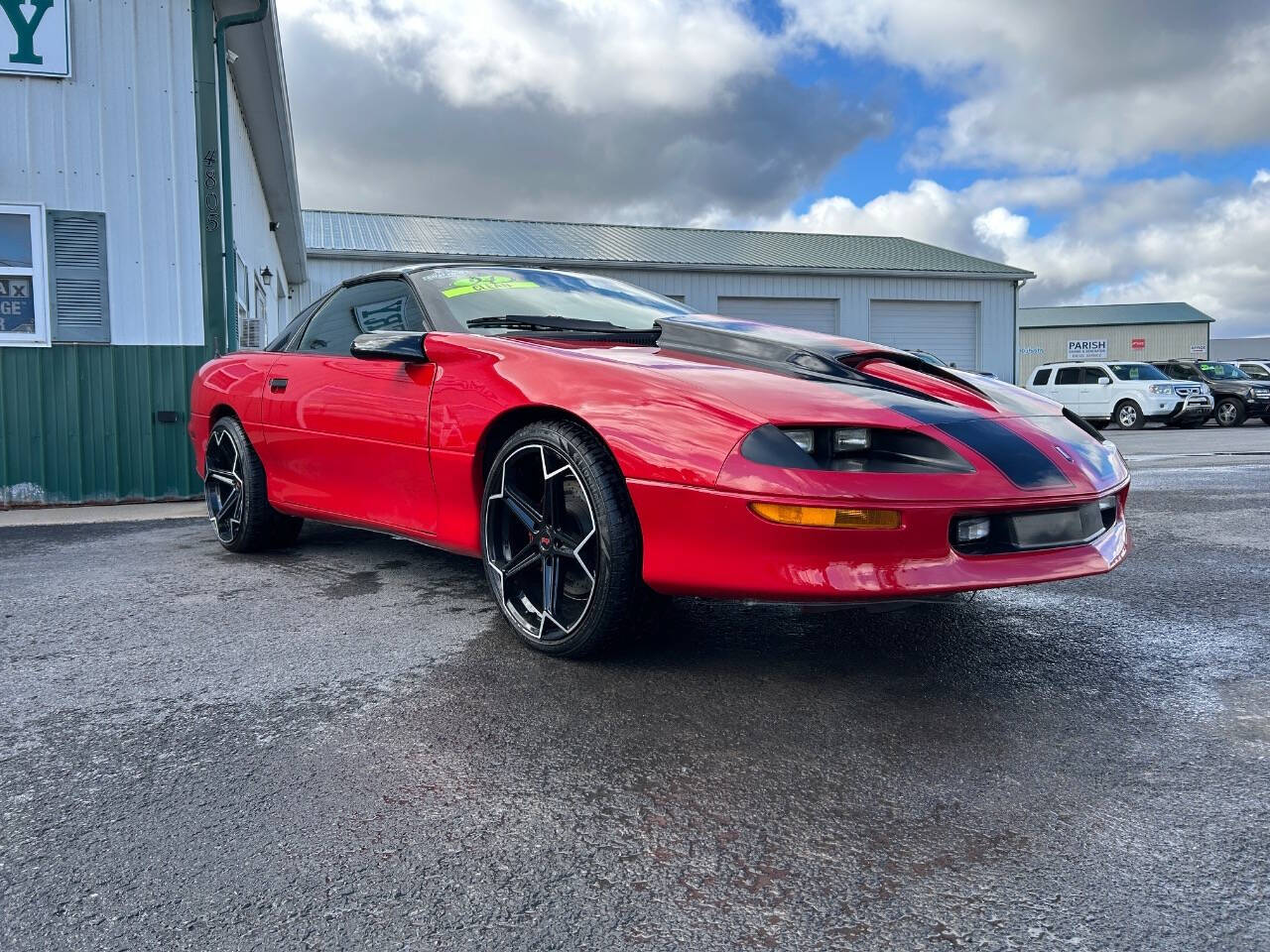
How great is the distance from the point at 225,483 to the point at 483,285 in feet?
6.00

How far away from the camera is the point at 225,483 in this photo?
4.68m

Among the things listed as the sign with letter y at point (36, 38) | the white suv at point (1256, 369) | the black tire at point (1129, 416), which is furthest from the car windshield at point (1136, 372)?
the sign with letter y at point (36, 38)

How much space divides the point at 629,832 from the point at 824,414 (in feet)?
3.60

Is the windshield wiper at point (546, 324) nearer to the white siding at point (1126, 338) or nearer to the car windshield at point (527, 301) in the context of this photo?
the car windshield at point (527, 301)

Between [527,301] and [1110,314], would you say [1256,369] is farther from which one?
[1110,314]

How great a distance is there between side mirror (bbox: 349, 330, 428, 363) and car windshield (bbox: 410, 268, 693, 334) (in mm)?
181

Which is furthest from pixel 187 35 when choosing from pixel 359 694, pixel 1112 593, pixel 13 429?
pixel 1112 593

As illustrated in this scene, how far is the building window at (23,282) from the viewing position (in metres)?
6.84

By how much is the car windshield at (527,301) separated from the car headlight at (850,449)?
1.22 m

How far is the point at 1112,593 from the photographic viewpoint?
12.2ft

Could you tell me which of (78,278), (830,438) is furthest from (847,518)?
(78,278)

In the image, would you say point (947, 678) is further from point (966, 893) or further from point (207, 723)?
point (207, 723)

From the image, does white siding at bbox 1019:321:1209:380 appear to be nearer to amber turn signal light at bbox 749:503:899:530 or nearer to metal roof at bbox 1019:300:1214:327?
metal roof at bbox 1019:300:1214:327

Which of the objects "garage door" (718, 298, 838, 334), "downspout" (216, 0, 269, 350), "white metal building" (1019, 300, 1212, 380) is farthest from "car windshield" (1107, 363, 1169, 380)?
"white metal building" (1019, 300, 1212, 380)
